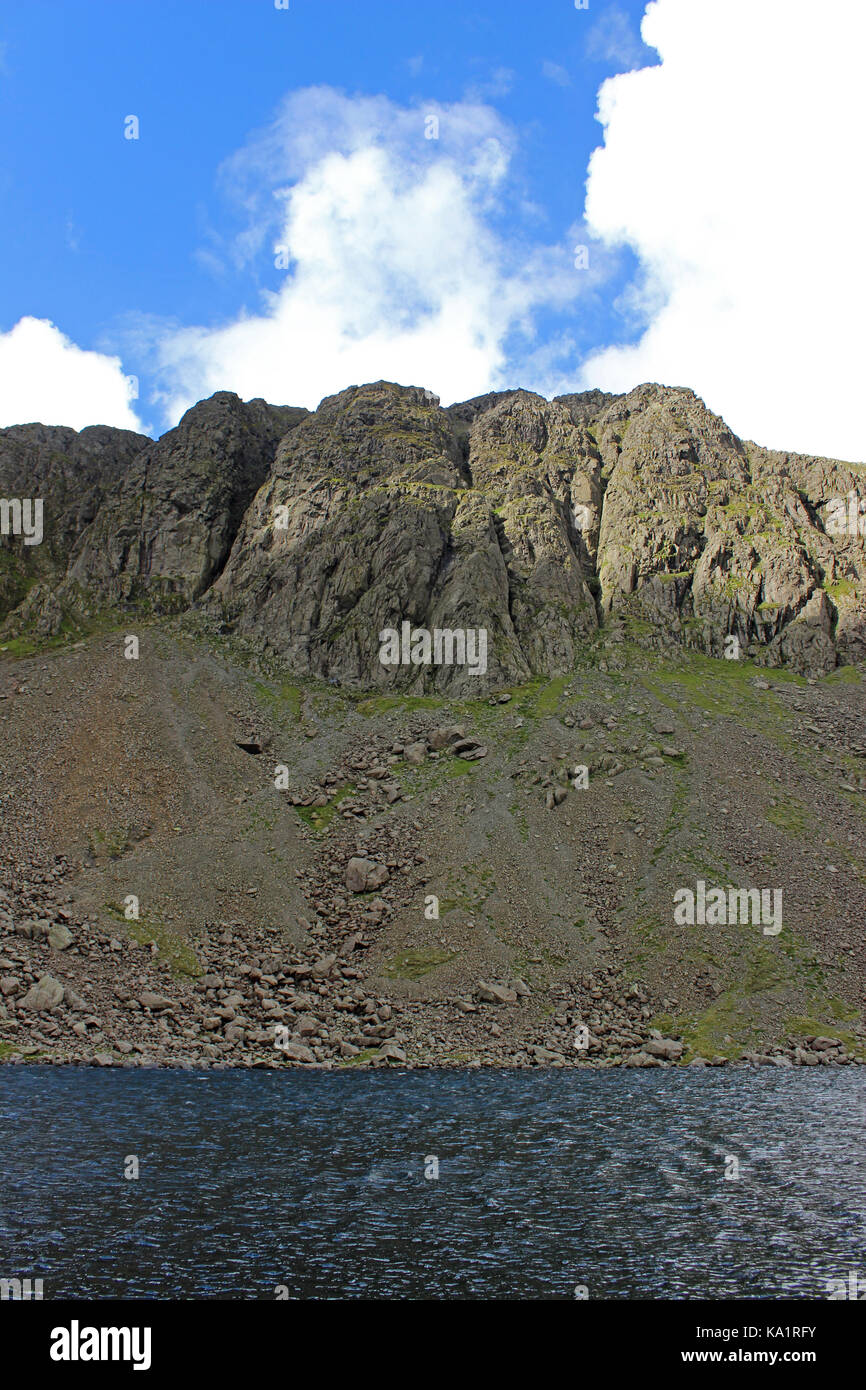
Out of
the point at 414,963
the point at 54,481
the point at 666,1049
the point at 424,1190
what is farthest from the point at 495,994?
the point at 54,481

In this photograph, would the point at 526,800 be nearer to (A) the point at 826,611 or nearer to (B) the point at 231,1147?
(B) the point at 231,1147

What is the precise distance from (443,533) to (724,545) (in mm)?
46043

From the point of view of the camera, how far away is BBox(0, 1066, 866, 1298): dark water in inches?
768

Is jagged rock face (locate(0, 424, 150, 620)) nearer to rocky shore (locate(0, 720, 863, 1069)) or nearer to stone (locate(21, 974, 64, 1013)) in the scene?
rocky shore (locate(0, 720, 863, 1069))

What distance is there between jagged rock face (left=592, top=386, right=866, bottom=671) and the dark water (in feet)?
284

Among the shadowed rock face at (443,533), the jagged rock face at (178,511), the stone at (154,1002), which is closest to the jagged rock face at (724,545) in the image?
the shadowed rock face at (443,533)

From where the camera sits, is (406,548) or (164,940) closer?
(164,940)

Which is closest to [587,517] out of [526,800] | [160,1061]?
[526,800]

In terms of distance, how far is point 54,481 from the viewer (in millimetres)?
149125

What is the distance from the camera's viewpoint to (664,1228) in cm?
2323

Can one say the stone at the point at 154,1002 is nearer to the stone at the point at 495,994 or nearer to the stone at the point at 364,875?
the stone at the point at 364,875

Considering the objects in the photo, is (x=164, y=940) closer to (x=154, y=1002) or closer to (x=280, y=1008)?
(x=154, y=1002)

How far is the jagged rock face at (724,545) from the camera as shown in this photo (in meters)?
118

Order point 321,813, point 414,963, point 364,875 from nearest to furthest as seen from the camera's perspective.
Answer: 1. point 414,963
2. point 364,875
3. point 321,813
